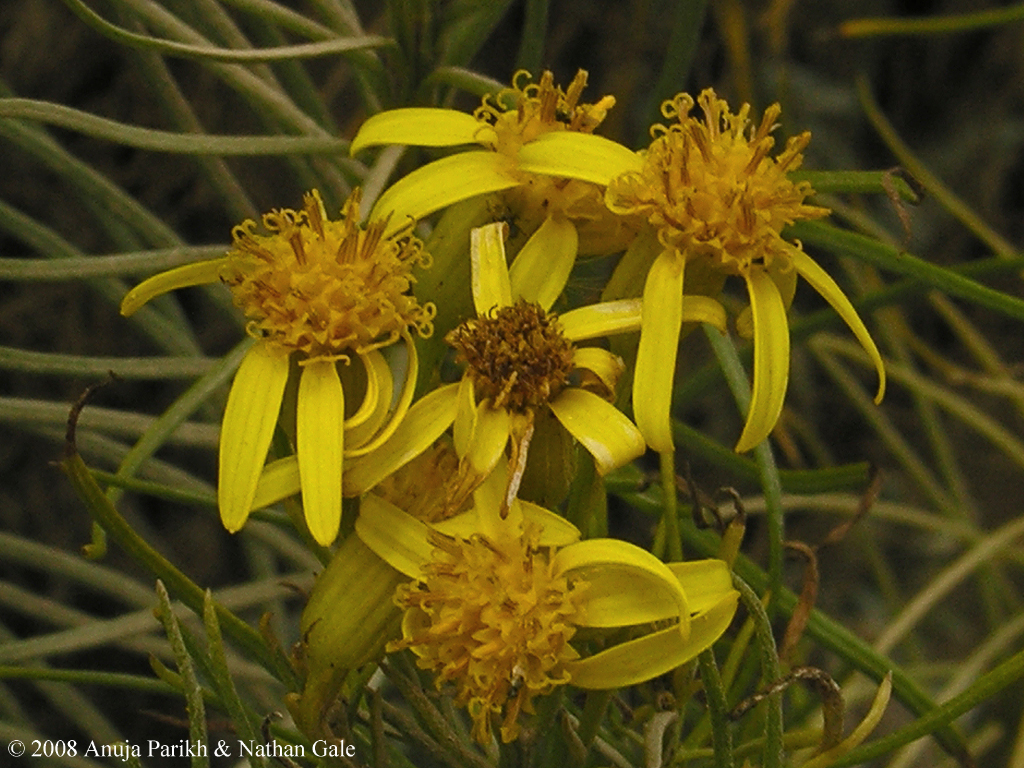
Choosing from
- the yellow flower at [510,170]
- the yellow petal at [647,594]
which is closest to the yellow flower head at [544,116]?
the yellow flower at [510,170]

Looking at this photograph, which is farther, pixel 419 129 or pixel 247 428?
pixel 419 129

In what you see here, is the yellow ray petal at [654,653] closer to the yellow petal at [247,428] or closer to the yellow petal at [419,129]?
the yellow petal at [247,428]

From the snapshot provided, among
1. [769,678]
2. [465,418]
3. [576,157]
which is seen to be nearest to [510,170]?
[576,157]

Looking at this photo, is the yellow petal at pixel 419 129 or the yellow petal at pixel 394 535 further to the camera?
the yellow petal at pixel 419 129

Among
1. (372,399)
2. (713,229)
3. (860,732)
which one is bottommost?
(860,732)

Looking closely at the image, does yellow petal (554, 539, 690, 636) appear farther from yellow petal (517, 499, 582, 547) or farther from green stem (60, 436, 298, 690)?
green stem (60, 436, 298, 690)

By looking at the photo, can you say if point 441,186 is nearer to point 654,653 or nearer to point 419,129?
point 419,129

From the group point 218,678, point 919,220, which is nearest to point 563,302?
point 218,678
